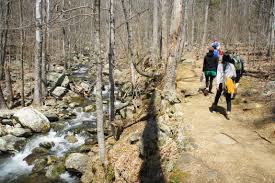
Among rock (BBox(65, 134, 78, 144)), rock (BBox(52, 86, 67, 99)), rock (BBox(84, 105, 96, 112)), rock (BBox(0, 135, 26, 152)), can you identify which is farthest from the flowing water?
rock (BBox(52, 86, 67, 99))

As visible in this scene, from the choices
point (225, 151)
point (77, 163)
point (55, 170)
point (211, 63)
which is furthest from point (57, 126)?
point (225, 151)

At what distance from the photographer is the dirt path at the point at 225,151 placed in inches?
261

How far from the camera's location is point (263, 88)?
12.4 m

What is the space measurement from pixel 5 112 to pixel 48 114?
1.99 metres

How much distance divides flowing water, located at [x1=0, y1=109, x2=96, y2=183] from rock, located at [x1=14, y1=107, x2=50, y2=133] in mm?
350

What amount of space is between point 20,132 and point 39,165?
2.88 meters

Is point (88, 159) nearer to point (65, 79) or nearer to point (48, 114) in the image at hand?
point (48, 114)

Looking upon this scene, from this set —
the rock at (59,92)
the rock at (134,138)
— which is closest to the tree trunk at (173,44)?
the rock at (134,138)

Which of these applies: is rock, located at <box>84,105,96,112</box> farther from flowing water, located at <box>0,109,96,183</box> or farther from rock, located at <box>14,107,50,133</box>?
rock, located at <box>14,107,50,133</box>

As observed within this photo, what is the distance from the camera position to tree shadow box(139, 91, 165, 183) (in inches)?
293

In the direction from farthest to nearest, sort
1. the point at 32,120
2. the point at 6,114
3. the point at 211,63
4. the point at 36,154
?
the point at 6,114, the point at 32,120, the point at 36,154, the point at 211,63

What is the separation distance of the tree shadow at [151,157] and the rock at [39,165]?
397 cm

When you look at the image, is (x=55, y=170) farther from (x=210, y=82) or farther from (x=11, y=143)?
(x=210, y=82)

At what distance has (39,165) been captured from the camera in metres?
10.9
